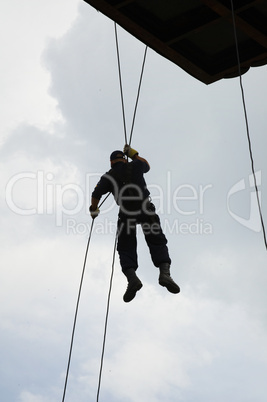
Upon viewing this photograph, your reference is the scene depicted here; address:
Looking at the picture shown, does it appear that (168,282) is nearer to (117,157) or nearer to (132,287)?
(132,287)

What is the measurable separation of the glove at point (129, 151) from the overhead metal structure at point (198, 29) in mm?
1475

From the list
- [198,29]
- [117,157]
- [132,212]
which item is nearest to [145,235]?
[132,212]

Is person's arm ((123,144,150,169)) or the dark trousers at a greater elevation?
person's arm ((123,144,150,169))

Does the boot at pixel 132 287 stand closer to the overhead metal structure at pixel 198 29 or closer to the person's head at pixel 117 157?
the person's head at pixel 117 157

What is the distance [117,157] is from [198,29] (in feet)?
6.61

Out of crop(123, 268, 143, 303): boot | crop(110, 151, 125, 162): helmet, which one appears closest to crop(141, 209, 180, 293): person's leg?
crop(123, 268, 143, 303): boot

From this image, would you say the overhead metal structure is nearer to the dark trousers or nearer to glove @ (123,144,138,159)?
glove @ (123,144,138,159)

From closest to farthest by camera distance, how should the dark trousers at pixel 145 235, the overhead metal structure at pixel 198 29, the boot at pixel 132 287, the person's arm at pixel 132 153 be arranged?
the boot at pixel 132 287 < the dark trousers at pixel 145 235 < the overhead metal structure at pixel 198 29 < the person's arm at pixel 132 153

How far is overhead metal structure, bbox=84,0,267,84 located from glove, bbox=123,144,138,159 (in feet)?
4.84

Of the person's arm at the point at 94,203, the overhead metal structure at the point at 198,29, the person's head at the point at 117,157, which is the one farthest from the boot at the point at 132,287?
the overhead metal structure at the point at 198,29

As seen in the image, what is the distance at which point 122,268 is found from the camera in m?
9.75

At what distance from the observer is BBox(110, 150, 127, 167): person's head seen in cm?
1012

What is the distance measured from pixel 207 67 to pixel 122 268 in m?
3.32

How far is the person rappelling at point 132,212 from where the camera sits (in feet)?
32.1
